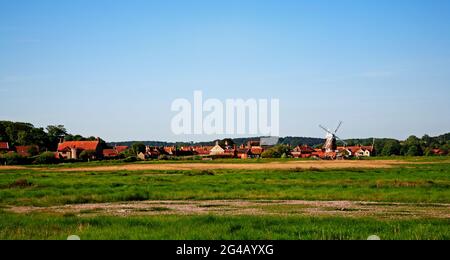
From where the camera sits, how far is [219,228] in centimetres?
1496

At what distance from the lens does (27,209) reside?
23609 mm

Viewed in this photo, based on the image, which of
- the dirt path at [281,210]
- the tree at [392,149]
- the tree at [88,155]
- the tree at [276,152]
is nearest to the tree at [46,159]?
the tree at [88,155]

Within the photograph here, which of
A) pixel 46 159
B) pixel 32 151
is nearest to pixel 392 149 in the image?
pixel 32 151

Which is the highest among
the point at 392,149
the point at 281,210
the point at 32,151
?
the point at 32,151

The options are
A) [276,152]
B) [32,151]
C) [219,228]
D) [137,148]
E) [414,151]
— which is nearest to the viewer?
[219,228]

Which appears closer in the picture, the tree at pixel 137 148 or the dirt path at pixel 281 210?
the dirt path at pixel 281 210

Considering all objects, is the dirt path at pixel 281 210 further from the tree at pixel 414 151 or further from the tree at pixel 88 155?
the tree at pixel 414 151

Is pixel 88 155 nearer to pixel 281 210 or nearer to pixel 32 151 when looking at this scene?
pixel 32 151

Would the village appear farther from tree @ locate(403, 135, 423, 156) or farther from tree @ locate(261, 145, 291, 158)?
tree @ locate(403, 135, 423, 156)

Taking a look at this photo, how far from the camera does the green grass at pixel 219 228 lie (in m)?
13.7

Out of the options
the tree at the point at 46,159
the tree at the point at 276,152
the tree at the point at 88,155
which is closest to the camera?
the tree at the point at 46,159

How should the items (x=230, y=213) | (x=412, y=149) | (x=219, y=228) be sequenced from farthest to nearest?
(x=412, y=149), (x=230, y=213), (x=219, y=228)
